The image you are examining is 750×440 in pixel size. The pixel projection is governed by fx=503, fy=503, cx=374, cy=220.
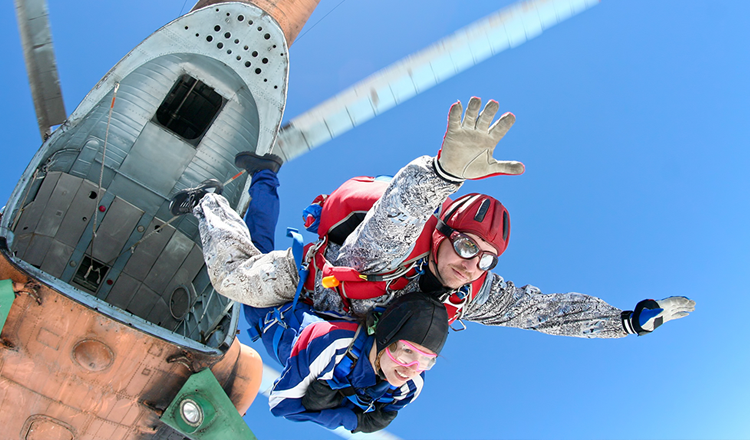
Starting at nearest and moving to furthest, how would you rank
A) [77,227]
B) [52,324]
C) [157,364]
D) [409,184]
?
[409,184] → [52,324] → [157,364] → [77,227]

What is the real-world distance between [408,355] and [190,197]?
393 centimetres

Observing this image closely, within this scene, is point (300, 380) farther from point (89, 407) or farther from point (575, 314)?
point (575, 314)

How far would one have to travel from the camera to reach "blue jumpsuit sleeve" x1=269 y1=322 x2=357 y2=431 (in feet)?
14.0

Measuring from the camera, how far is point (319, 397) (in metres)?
4.32

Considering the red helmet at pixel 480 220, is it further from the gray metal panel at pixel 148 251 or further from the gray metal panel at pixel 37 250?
Answer: the gray metal panel at pixel 37 250

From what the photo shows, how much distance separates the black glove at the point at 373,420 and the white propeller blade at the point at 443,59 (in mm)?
3149

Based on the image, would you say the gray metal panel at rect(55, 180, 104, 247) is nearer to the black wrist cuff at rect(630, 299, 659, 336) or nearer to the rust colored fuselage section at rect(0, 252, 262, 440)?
the rust colored fuselage section at rect(0, 252, 262, 440)

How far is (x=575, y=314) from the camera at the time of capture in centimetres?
550

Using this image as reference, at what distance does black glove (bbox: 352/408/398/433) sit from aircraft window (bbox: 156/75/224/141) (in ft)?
17.8

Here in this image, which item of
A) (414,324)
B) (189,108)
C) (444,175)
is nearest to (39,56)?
(189,108)

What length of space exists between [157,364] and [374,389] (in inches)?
91.9

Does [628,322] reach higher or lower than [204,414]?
higher

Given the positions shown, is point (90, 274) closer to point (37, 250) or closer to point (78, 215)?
point (37, 250)

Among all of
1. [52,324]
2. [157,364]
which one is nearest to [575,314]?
[157,364]
